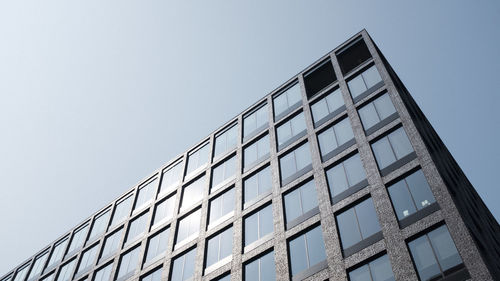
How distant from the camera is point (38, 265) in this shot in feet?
174

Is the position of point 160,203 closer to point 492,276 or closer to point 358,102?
point 358,102

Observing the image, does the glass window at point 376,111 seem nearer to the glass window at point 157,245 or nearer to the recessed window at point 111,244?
the glass window at point 157,245

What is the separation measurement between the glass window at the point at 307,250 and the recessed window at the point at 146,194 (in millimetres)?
22057

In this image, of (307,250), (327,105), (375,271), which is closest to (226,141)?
(327,105)

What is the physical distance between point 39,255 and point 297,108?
141 ft

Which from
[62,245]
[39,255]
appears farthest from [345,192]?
[39,255]

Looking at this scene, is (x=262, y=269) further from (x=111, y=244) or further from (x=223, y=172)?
(x=111, y=244)

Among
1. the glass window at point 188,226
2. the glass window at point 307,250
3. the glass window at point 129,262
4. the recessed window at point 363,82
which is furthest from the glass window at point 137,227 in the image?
the recessed window at point 363,82

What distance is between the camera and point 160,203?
40.4 meters

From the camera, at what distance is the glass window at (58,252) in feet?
163

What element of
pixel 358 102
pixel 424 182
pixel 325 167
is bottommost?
pixel 424 182

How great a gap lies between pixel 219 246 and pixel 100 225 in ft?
81.2

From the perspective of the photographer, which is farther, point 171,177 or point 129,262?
point 171,177

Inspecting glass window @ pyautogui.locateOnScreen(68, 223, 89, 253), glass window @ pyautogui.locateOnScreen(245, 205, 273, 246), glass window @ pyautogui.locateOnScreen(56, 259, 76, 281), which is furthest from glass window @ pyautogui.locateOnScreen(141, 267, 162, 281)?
glass window @ pyautogui.locateOnScreen(68, 223, 89, 253)
